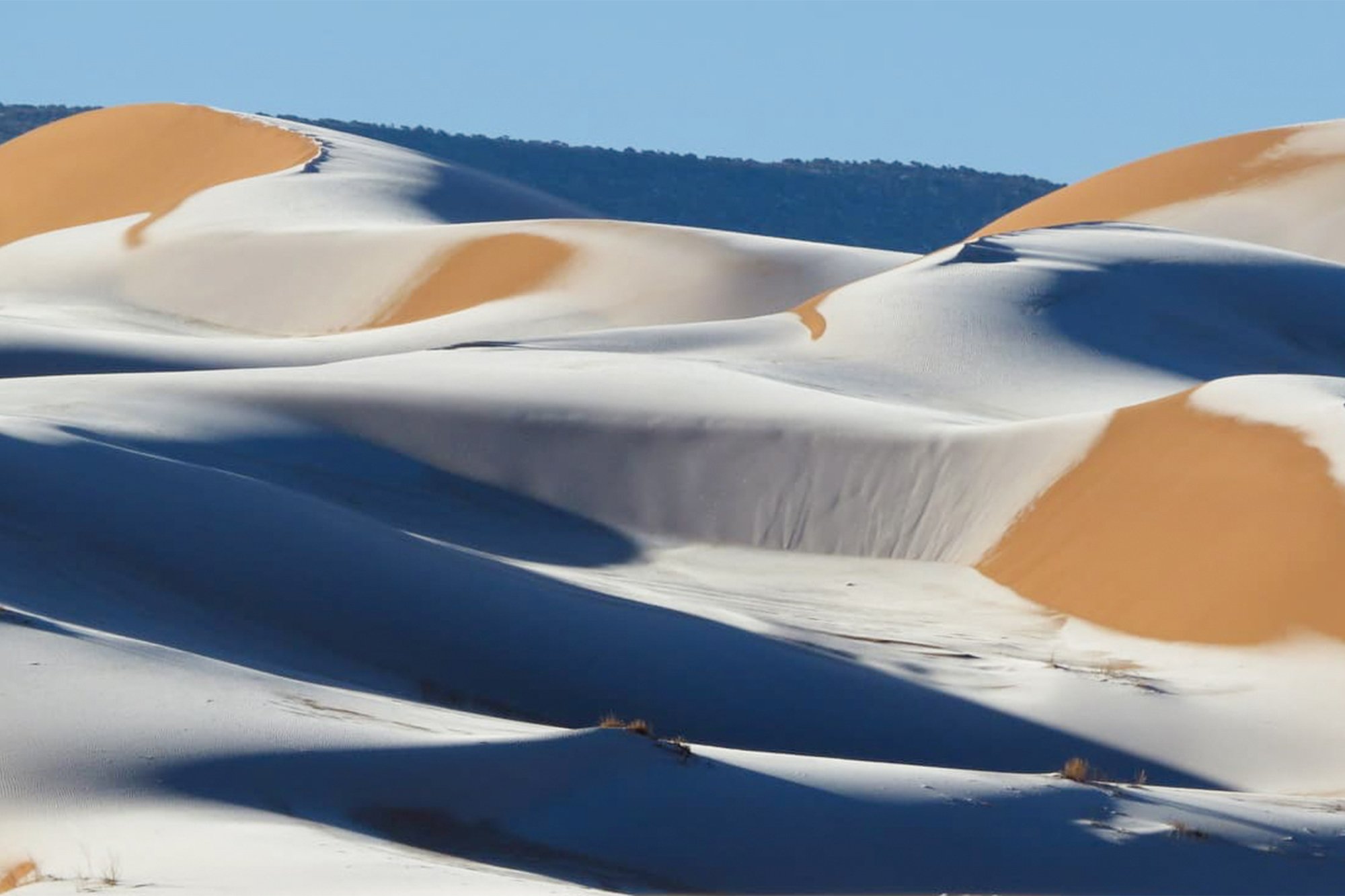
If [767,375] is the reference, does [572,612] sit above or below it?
below

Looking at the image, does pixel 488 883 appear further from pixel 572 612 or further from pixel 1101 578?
pixel 1101 578

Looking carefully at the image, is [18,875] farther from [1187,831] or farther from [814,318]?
[814,318]

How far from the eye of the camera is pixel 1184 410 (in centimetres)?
1645

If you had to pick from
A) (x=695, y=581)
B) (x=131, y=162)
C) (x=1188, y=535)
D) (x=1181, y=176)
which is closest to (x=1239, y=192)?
(x=1181, y=176)

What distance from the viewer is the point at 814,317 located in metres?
23.2

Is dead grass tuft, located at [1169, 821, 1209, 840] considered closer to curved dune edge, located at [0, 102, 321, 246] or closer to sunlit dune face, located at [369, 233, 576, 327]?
sunlit dune face, located at [369, 233, 576, 327]

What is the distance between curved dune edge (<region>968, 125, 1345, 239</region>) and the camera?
112ft

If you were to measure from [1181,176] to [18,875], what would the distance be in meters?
A: 31.2

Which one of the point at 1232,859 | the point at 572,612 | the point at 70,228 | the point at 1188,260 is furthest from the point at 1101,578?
the point at 70,228

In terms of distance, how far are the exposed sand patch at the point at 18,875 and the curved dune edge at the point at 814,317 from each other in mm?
16533

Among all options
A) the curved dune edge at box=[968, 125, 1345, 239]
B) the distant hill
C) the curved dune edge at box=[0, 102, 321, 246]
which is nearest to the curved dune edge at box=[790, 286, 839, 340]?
the curved dune edge at box=[968, 125, 1345, 239]

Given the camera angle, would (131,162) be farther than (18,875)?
Yes

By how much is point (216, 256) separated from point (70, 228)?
549 cm

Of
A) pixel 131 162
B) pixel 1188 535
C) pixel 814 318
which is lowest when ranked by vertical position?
pixel 1188 535
